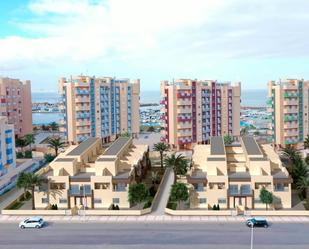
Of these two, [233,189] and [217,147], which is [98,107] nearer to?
[217,147]

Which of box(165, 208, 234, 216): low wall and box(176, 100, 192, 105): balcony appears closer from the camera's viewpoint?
box(165, 208, 234, 216): low wall

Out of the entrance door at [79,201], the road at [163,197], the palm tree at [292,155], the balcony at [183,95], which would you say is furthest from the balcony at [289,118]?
the entrance door at [79,201]

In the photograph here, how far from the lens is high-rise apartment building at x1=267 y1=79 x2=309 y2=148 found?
320 ft

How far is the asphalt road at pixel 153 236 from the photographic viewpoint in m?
43.6

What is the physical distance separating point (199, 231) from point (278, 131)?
2246 inches

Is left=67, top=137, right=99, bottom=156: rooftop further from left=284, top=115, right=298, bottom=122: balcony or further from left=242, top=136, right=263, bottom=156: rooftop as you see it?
left=284, top=115, right=298, bottom=122: balcony

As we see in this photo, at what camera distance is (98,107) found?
10756cm

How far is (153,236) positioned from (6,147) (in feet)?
119

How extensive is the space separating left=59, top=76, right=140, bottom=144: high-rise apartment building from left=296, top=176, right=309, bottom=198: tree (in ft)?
191

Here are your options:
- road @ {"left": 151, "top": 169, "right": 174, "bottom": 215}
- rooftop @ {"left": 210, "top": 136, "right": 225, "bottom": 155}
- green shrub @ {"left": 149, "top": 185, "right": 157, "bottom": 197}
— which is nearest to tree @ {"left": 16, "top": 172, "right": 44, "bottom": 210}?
road @ {"left": 151, "top": 169, "right": 174, "bottom": 215}

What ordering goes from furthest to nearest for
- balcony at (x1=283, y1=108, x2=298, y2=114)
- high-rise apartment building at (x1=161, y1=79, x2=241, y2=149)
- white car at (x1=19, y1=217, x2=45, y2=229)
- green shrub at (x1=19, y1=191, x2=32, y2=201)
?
high-rise apartment building at (x1=161, y1=79, x2=241, y2=149) → balcony at (x1=283, y1=108, x2=298, y2=114) → green shrub at (x1=19, y1=191, x2=32, y2=201) → white car at (x1=19, y1=217, x2=45, y2=229)

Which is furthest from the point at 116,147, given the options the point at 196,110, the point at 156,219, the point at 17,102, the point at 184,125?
the point at 17,102

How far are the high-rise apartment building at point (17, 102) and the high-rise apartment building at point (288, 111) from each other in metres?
64.0

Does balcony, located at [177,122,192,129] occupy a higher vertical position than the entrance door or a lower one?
higher
